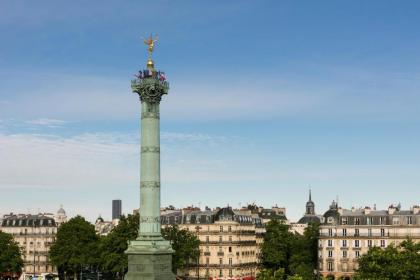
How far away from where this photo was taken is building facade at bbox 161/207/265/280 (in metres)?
132

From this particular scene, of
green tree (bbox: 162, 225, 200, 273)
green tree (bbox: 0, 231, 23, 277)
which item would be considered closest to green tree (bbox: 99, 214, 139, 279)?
green tree (bbox: 162, 225, 200, 273)

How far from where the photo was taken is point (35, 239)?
153625 millimetres

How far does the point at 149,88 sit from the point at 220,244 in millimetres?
69348

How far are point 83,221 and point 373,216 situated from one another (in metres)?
52.0

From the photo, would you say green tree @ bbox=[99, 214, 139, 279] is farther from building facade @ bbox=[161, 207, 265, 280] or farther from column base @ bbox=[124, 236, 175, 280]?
column base @ bbox=[124, 236, 175, 280]

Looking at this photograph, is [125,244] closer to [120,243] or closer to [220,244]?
[120,243]

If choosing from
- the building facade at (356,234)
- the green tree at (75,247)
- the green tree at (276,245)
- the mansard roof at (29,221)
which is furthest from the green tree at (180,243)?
the mansard roof at (29,221)

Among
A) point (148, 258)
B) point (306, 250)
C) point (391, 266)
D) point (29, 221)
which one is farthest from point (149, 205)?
point (29, 221)

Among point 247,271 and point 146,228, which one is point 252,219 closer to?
point 247,271

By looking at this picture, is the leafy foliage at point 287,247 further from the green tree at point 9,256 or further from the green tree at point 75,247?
the green tree at point 9,256

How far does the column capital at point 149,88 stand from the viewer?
67.8 m

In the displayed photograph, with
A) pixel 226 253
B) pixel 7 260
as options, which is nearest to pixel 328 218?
pixel 226 253

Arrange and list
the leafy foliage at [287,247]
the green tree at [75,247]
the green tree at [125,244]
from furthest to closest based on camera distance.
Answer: the leafy foliage at [287,247], the green tree at [75,247], the green tree at [125,244]

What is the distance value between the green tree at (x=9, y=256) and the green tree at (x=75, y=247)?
20.3ft
